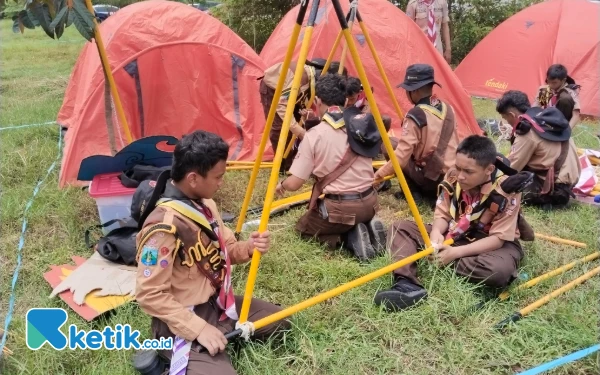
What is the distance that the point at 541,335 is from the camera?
2777 mm

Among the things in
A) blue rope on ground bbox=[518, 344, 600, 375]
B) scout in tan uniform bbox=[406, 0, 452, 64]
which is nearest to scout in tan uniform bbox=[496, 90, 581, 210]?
blue rope on ground bbox=[518, 344, 600, 375]

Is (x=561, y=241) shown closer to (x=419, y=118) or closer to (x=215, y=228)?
(x=419, y=118)

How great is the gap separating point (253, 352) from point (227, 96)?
144 inches

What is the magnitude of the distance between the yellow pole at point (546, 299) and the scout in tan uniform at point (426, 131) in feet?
4.59

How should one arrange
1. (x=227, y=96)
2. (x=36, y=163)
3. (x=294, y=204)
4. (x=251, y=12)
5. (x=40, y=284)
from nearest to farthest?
(x=40, y=284), (x=294, y=204), (x=36, y=163), (x=227, y=96), (x=251, y=12)

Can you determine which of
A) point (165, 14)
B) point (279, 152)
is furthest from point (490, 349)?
point (165, 14)

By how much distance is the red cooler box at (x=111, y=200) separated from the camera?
12.3ft

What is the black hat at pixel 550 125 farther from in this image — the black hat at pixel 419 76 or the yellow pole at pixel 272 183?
the yellow pole at pixel 272 183

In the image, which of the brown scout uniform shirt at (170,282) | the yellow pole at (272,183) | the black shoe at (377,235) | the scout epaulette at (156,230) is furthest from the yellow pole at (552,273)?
the scout epaulette at (156,230)

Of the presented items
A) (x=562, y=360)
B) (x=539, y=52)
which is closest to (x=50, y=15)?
(x=562, y=360)

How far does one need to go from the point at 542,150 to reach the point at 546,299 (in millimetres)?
1735

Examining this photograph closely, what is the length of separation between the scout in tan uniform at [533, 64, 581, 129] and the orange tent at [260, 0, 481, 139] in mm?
952

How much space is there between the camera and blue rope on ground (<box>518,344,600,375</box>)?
2490mm

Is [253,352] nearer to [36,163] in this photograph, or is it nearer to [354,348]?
[354,348]
